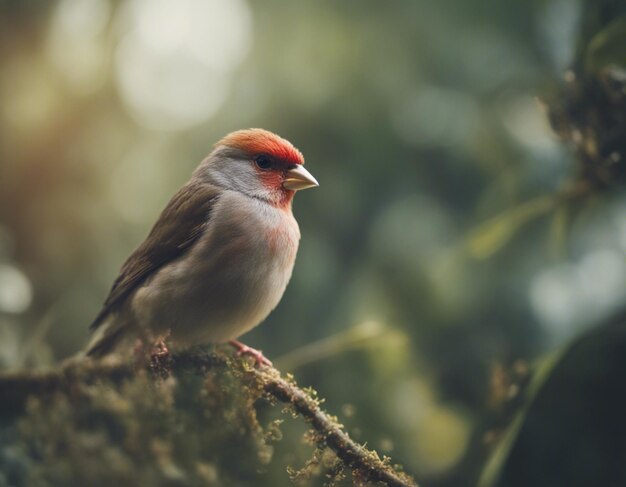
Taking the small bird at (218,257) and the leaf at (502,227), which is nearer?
the small bird at (218,257)

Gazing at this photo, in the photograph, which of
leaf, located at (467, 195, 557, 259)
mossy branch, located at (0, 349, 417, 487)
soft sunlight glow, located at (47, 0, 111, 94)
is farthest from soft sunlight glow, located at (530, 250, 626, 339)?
soft sunlight glow, located at (47, 0, 111, 94)

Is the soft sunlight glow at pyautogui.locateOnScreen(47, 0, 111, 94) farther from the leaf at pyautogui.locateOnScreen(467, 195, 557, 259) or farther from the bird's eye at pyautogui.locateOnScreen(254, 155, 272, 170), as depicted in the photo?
the leaf at pyautogui.locateOnScreen(467, 195, 557, 259)

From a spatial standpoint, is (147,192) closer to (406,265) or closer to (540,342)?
(406,265)

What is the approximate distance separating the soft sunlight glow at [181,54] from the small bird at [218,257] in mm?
768

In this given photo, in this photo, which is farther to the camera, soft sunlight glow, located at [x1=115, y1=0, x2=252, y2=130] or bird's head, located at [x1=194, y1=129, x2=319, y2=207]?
soft sunlight glow, located at [x1=115, y1=0, x2=252, y2=130]

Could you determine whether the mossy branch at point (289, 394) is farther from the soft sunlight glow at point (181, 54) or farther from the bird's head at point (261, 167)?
the soft sunlight glow at point (181, 54)

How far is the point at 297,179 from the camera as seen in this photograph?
5.29 ft

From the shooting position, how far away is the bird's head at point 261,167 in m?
1.61

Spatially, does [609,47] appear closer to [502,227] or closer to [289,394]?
[502,227]

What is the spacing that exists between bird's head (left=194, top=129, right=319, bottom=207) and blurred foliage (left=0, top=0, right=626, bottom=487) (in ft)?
1.80

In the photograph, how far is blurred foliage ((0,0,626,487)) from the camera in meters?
1.84

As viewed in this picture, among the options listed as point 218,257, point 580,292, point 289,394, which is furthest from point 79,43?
point 580,292

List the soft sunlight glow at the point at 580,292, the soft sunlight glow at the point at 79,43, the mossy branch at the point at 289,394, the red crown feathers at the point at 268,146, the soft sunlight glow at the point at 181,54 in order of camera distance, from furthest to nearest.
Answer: the soft sunlight glow at the point at 79,43
the soft sunlight glow at the point at 181,54
the soft sunlight glow at the point at 580,292
the red crown feathers at the point at 268,146
the mossy branch at the point at 289,394

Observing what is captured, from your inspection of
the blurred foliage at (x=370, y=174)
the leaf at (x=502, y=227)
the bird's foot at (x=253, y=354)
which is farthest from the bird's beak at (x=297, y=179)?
the leaf at (x=502, y=227)
